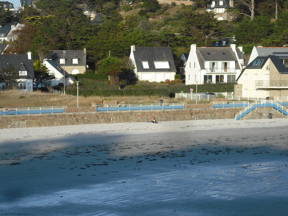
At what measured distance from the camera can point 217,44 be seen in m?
91.4

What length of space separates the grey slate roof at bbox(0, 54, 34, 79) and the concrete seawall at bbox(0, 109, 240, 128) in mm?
21095

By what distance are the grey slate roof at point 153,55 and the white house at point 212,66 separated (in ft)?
10.4

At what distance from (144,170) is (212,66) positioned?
44.9 meters

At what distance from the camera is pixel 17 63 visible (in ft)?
245

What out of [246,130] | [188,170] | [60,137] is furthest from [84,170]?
[246,130]

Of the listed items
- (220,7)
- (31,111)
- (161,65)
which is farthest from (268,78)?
(220,7)

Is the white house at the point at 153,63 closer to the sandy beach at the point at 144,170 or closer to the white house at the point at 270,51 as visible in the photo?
the white house at the point at 270,51

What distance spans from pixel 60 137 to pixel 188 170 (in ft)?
48.9

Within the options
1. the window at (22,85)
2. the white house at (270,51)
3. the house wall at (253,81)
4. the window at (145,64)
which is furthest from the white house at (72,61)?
the house wall at (253,81)

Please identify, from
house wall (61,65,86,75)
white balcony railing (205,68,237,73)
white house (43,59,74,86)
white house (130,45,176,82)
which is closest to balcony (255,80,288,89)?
white balcony railing (205,68,237,73)

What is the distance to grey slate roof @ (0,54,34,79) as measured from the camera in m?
73.0

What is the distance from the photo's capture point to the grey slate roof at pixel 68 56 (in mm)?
85562

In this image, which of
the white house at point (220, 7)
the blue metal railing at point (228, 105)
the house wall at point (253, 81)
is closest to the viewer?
the blue metal railing at point (228, 105)

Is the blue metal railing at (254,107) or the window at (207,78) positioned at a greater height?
the window at (207,78)
